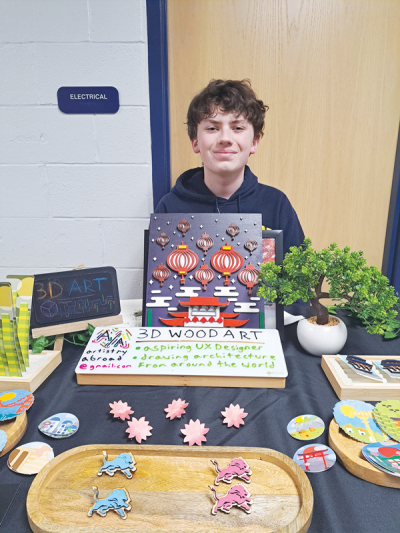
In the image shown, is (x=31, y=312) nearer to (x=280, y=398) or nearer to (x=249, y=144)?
(x=280, y=398)

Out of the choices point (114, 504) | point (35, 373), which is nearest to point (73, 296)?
point (35, 373)

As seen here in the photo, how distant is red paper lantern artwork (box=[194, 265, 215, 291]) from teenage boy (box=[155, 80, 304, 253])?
0.37 meters

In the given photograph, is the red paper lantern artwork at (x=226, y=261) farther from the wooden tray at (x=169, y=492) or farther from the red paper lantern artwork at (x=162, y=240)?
the wooden tray at (x=169, y=492)

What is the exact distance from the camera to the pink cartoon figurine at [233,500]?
0.54m

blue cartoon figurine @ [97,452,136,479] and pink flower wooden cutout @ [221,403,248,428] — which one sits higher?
blue cartoon figurine @ [97,452,136,479]

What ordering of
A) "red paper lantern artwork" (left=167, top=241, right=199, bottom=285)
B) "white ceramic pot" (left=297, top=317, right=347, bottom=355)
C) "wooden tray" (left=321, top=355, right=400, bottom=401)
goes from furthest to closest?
"red paper lantern artwork" (left=167, top=241, right=199, bottom=285) → "white ceramic pot" (left=297, top=317, right=347, bottom=355) → "wooden tray" (left=321, top=355, right=400, bottom=401)

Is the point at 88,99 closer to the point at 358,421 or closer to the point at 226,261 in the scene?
the point at 226,261

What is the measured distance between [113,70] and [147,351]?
51.7 inches

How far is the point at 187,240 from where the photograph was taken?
1065 mm

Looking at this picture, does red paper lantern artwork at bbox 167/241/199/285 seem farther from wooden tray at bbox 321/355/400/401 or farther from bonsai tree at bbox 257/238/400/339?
wooden tray at bbox 321/355/400/401

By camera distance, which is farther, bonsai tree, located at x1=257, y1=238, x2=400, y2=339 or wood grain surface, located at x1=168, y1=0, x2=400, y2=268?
wood grain surface, located at x1=168, y1=0, x2=400, y2=268

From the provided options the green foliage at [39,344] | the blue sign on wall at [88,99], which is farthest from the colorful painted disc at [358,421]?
the blue sign on wall at [88,99]

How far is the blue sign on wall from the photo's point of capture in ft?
5.44

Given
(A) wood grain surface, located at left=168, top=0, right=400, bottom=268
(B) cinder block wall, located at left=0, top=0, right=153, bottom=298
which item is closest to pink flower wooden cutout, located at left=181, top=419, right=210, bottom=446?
(B) cinder block wall, located at left=0, top=0, right=153, bottom=298
